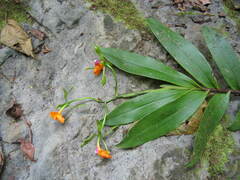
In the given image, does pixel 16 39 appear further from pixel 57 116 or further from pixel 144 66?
pixel 144 66

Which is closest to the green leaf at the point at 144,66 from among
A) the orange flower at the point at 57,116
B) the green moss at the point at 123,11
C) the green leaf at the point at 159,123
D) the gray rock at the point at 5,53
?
the green leaf at the point at 159,123

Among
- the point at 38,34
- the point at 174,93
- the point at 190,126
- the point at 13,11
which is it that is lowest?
the point at 190,126

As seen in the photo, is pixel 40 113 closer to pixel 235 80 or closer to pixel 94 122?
pixel 94 122

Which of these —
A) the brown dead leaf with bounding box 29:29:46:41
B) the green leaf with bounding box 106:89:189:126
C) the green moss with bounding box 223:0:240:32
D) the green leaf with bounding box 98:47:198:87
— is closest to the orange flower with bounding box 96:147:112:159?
the green leaf with bounding box 106:89:189:126

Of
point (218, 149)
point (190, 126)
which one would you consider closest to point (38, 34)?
point (190, 126)

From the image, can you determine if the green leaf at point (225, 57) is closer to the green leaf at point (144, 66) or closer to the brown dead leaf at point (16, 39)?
the green leaf at point (144, 66)

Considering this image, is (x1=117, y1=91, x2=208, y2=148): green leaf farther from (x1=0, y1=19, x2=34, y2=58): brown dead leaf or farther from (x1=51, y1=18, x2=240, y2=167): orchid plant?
(x1=0, y1=19, x2=34, y2=58): brown dead leaf
